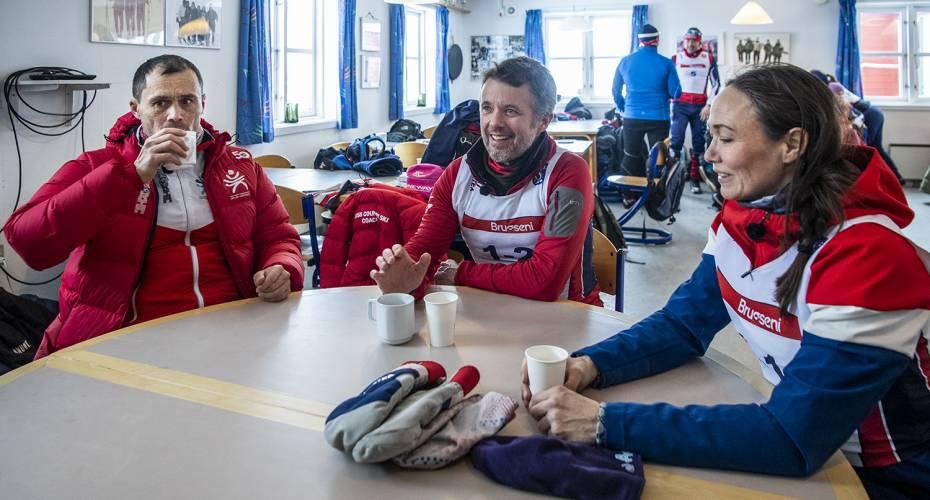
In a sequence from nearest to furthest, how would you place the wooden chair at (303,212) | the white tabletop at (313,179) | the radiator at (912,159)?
1. the wooden chair at (303,212)
2. the white tabletop at (313,179)
3. the radiator at (912,159)

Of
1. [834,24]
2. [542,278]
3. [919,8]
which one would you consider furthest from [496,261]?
[919,8]

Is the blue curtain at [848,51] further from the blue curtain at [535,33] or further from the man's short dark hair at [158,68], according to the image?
the man's short dark hair at [158,68]

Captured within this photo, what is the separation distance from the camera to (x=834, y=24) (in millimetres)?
9805

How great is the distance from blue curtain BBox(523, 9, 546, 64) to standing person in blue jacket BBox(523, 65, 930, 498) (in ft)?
33.2

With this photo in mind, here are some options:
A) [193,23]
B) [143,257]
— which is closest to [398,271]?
[143,257]

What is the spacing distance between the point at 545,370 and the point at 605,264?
126cm

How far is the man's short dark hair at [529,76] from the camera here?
6.50 ft

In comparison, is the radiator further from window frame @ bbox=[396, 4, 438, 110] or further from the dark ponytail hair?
the dark ponytail hair

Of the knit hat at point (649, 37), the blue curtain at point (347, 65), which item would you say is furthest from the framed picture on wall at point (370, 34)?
the knit hat at point (649, 37)

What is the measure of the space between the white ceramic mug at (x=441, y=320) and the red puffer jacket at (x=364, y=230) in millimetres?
1024

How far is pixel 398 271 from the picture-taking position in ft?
5.55

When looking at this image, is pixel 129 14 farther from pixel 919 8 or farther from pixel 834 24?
pixel 919 8

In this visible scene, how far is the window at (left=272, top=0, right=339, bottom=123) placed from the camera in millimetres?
6438

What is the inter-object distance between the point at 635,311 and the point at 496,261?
2368 mm
